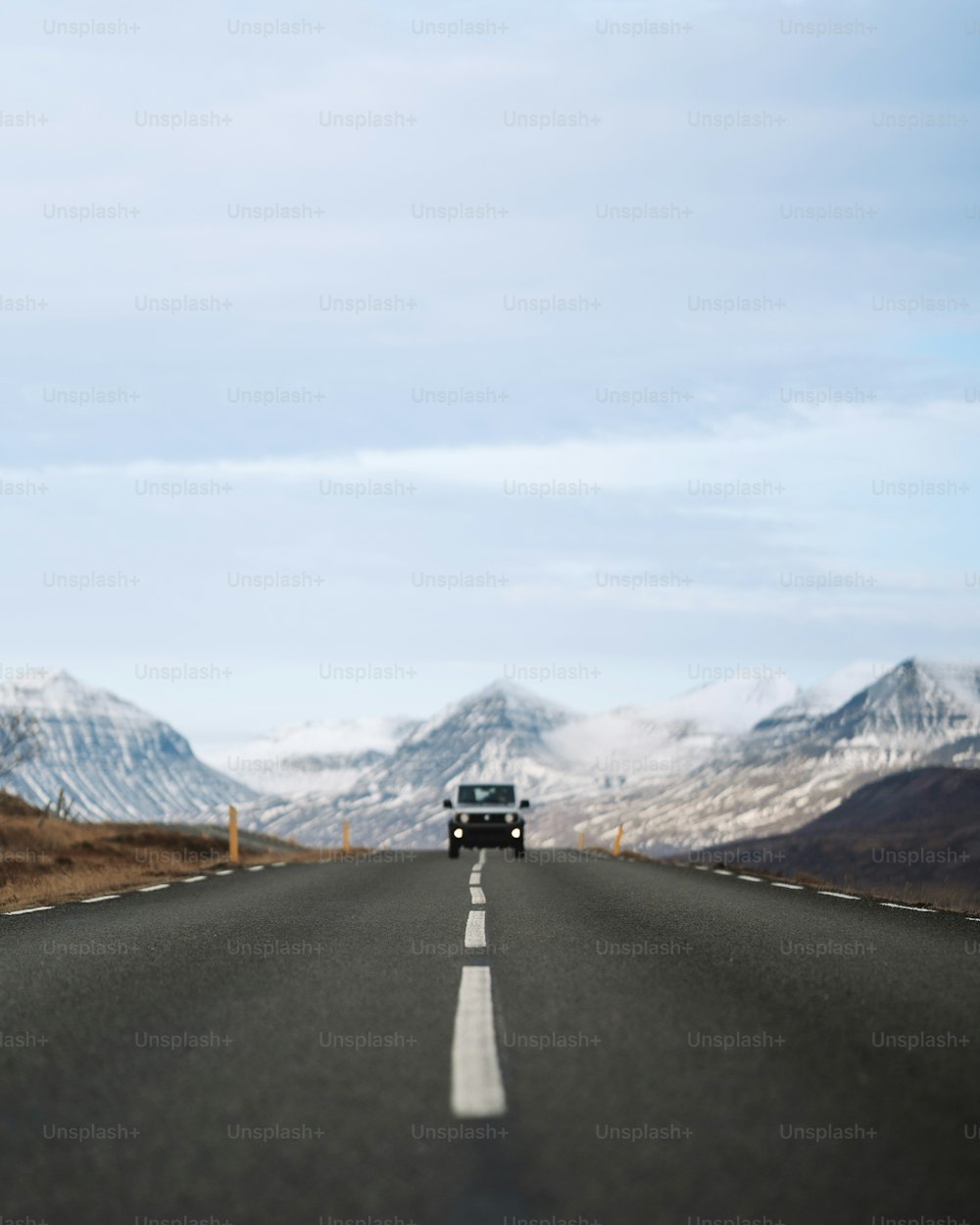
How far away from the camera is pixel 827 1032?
704 cm

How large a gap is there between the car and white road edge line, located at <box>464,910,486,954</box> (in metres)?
21.8

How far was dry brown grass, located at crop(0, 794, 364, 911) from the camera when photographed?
1883cm

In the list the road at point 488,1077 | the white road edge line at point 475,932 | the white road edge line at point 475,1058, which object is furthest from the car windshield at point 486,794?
the white road edge line at point 475,1058

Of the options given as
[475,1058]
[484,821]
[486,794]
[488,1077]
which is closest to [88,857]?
[484,821]

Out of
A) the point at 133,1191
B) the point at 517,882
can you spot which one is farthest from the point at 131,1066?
the point at 517,882

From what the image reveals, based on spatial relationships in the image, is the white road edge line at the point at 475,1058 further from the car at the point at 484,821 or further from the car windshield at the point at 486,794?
the car windshield at the point at 486,794

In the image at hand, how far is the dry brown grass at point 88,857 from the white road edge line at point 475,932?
5.41 m

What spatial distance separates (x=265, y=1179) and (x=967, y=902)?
15772mm

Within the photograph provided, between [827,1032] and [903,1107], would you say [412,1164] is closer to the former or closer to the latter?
[903,1107]

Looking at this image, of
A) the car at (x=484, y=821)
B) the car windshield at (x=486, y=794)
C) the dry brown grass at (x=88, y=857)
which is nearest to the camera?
the dry brown grass at (x=88, y=857)

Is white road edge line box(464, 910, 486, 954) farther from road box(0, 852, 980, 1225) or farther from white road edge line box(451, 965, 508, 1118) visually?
white road edge line box(451, 965, 508, 1118)

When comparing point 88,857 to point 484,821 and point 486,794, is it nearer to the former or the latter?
point 484,821

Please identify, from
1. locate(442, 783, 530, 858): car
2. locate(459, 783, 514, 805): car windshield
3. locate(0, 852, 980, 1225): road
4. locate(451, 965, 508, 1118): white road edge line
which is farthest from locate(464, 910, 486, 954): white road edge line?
locate(459, 783, 514, 805): car windshield

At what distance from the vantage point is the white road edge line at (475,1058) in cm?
539
